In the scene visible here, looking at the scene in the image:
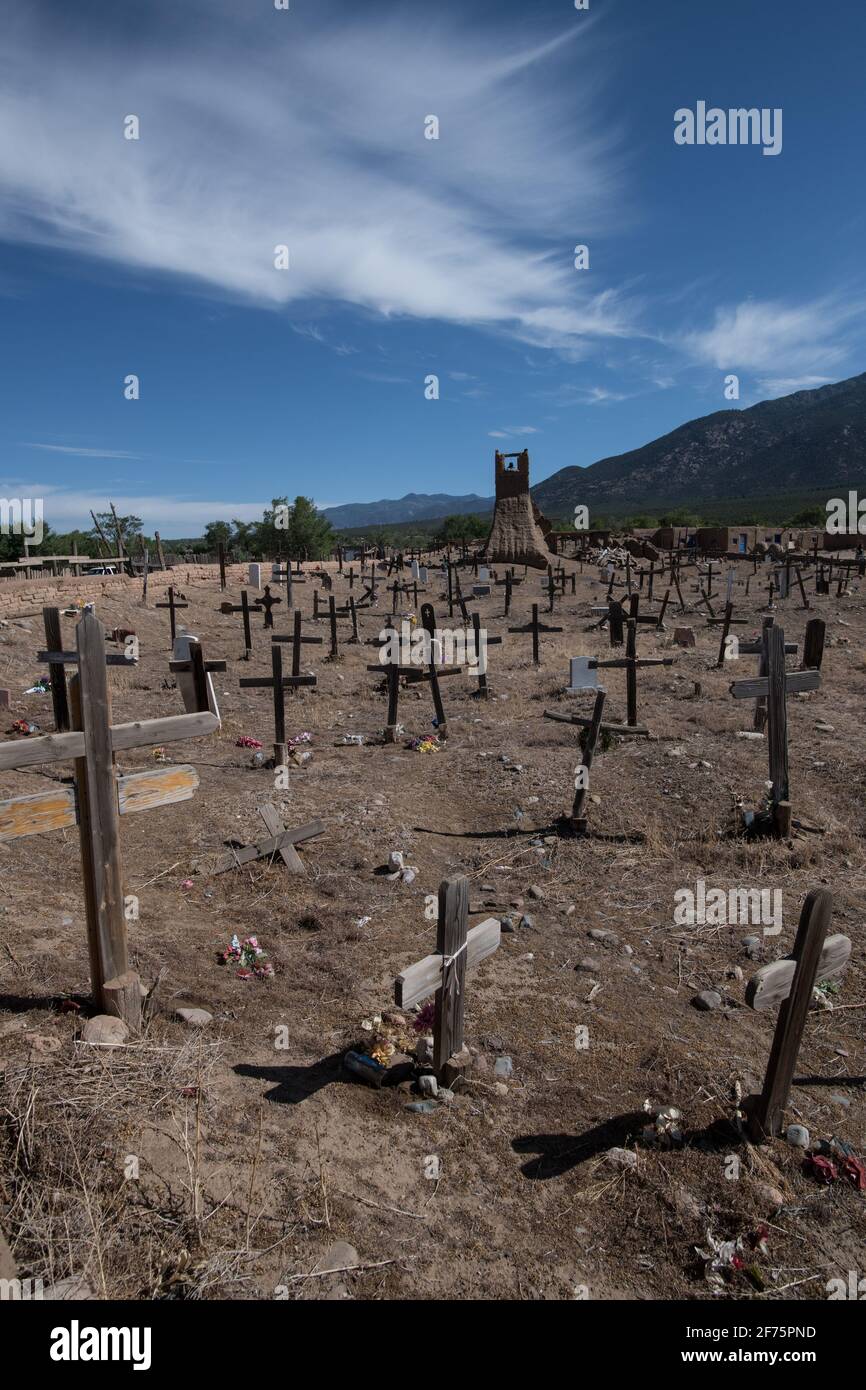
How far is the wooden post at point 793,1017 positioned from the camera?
3.37 meters

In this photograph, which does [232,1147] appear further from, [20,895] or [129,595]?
[129,595]

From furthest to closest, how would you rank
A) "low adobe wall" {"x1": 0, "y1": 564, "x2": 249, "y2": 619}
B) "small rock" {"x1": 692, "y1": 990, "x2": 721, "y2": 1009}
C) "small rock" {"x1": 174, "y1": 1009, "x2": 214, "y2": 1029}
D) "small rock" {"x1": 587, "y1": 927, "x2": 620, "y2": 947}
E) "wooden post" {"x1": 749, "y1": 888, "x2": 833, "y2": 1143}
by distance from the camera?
"low adobe wall" {"x1": 0, "y1": 564, "x2": 249, "y2": 619}, "small rock" {"x1": 587, "y1": 927, "x2": 620, "y2": 947}, "small rock" {"x1": 692, "y1": 990, "x2": 721, "y2": 1009}, "small rock" {"x1": 174, "y1": 1009, "x2": 214, "y2": 1029}, "wooden post" {"x1": 749, "y1": 888, "x2": 833, "y2": 1143}

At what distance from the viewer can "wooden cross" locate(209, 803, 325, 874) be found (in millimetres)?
6887

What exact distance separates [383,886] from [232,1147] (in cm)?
349

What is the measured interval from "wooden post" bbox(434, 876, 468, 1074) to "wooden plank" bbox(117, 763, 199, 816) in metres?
1.56

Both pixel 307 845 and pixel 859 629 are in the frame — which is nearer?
pixel 307 845

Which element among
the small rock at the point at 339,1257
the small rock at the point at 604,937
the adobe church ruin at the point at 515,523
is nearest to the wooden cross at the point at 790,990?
the small rock at the point at 339,1257

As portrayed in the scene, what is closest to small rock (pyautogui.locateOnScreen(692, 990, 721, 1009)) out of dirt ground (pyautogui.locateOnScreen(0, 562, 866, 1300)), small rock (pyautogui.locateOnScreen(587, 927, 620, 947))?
dirt ground (pyautogui.locateOnScreen(0, 562, 866, 1300))

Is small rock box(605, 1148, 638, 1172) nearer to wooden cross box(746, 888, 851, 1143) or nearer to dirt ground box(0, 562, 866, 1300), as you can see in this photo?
dirt ground box(0, 562, 866, 1300)

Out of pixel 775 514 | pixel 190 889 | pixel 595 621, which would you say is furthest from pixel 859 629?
pixel 775 514

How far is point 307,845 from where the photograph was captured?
297 inches

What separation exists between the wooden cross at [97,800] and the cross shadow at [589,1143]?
2159mm

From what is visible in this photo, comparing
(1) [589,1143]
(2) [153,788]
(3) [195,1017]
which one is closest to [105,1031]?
(3) [195,1017]

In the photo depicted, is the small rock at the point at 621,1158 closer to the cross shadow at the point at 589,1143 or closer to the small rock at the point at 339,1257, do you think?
the cross shadow at the point at 589,1143
